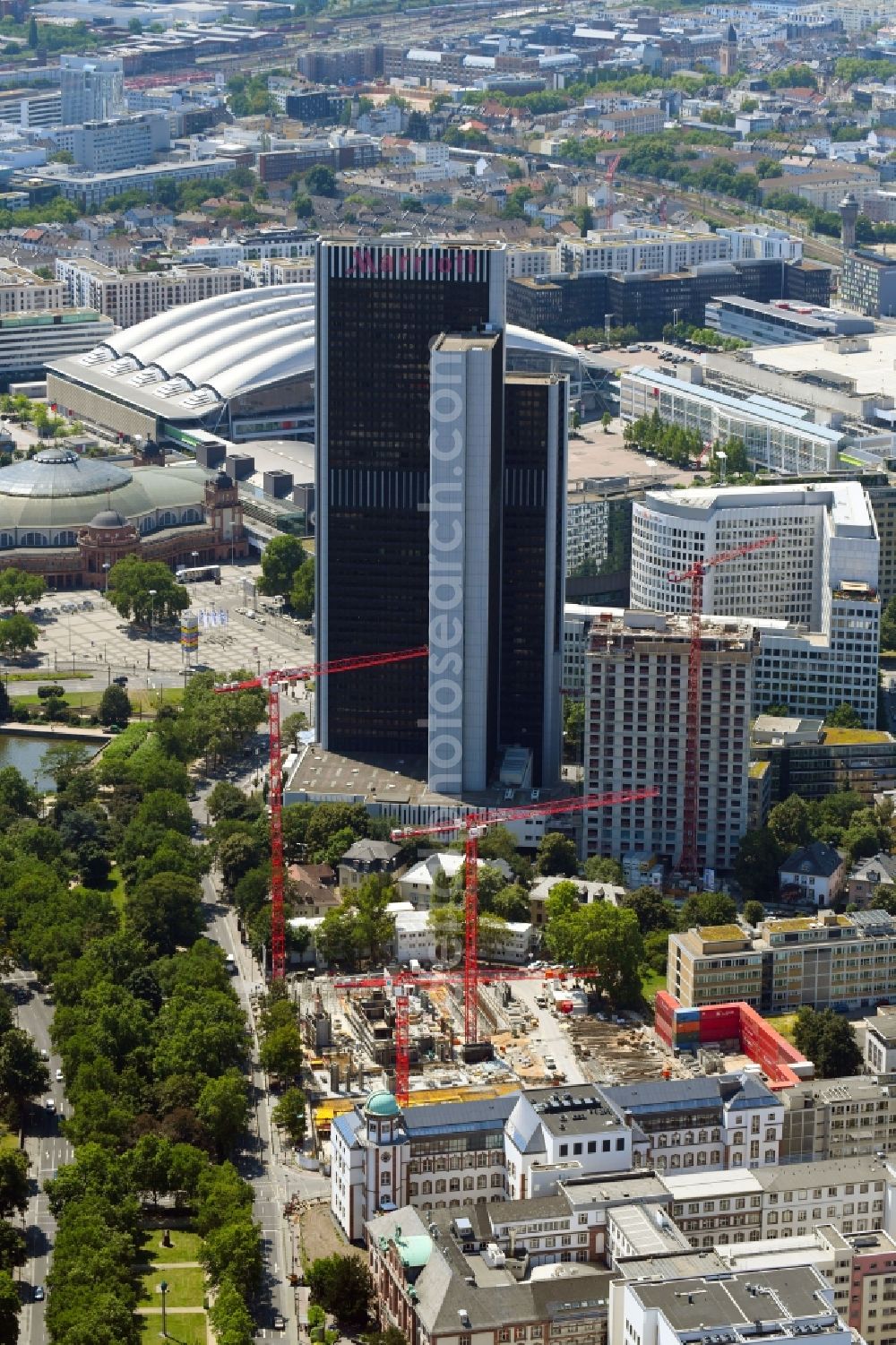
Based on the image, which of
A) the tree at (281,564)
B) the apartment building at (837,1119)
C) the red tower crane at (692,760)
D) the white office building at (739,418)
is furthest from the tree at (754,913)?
the white office building at (739,418)

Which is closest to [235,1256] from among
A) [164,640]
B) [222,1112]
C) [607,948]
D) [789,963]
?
[222,1112]

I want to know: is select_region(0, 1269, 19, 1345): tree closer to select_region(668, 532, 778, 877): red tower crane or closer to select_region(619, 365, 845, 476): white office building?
select_region(668, 532, 778, 877): red tower crane

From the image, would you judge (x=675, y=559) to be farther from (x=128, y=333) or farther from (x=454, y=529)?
(x=128, y=333)

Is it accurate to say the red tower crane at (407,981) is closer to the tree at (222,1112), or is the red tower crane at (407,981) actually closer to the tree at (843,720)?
the tree at (222,1112)

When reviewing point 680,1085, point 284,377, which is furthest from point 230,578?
point 680,1085

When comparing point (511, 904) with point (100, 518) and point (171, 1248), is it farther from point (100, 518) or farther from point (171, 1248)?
point (100, 518)
